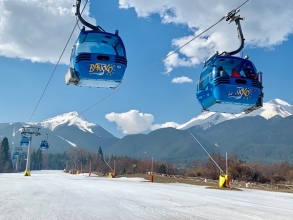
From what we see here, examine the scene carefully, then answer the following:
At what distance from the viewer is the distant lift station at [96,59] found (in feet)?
34.8

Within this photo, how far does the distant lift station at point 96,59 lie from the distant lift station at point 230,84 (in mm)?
2886

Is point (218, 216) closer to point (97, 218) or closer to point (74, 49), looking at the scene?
point (97, 218)

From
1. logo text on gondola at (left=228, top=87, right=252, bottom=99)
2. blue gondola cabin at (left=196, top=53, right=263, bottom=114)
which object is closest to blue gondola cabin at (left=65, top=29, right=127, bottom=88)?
blue gondola cabin at (left=196, top=53, right=263, bottom=114)

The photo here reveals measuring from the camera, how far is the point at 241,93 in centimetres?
1060

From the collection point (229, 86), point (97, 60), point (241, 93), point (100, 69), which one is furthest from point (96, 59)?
point (241, 93)

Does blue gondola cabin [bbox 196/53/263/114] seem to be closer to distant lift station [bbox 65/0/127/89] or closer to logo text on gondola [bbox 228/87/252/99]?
logo text on gondola [bbox 228/87/252/99]

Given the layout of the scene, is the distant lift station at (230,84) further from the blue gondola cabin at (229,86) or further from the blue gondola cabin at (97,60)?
the blue gondola cabin at (97,60)

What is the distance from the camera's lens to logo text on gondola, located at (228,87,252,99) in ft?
34.4

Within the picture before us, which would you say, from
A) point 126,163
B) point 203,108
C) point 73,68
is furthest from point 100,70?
point 126,163

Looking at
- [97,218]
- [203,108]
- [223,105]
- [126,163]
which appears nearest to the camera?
[97,218]

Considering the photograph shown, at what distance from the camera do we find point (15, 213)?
411 inches

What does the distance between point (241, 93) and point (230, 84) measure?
1.49 feet

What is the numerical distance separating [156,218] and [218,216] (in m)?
2.13

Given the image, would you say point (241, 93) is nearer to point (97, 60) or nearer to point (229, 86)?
point (229, 86)
